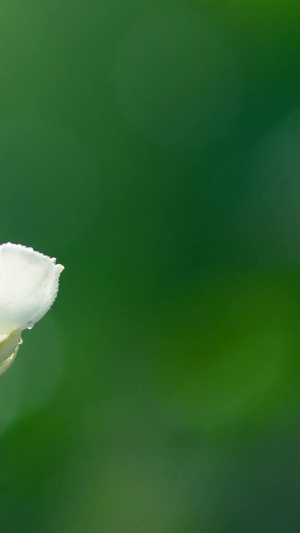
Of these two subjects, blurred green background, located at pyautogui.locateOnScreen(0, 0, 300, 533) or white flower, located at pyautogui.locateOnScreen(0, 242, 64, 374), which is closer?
white flower, located at pyautogui.locateOnScreen(0, 242, 64, 374)

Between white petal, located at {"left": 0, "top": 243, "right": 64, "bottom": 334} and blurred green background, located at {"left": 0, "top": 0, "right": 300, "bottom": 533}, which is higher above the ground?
blurred green background, located at {"left": 0, "top": 0, "right": 300, "bottom": 533}

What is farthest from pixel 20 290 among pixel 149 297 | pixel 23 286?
pixel 149 297

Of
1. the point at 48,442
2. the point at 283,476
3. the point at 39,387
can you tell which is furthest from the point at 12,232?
the point at 283,476

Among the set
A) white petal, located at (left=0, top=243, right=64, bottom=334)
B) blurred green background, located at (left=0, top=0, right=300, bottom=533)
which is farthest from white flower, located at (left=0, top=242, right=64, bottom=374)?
blurred green background, located at (left=0, top=0, right=300, bottom=533)

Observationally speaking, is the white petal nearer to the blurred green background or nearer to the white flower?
the white flower

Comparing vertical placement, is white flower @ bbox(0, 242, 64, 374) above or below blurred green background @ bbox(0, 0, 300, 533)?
below

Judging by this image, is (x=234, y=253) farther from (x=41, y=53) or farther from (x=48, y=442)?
(x=41, y=53)

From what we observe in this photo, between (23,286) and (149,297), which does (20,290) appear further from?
(149,297)
